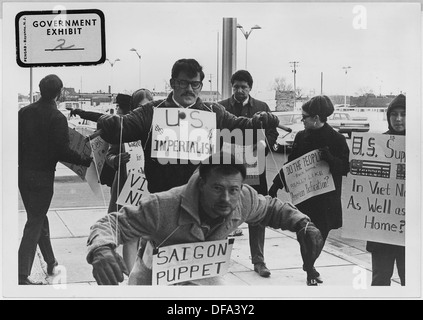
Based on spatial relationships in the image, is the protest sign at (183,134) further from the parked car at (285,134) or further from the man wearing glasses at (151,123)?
the parked car at (285,134)

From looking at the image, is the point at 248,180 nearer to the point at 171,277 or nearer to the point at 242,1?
the point at 171,277

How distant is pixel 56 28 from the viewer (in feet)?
15.3

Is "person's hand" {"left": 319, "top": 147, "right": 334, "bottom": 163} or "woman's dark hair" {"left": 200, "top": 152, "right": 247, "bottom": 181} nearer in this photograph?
"woman's dark hair" {"left": 200, "top": 152, "right": 247, "bottom": 181}

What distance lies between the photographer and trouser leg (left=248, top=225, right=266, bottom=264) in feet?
15.6

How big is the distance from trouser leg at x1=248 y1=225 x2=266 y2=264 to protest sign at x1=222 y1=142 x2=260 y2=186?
0.26 metres

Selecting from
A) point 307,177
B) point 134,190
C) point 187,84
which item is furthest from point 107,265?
point 307,177

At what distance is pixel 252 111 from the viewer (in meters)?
4.75

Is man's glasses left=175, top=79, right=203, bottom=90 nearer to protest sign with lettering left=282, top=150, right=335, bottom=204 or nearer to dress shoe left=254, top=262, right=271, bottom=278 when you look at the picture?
protest sign with lettering left=282, top=150, right=335, bottom=204

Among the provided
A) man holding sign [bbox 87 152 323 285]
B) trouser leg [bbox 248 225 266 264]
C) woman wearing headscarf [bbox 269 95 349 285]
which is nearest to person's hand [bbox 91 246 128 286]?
man holding sign [bbox 87 152 323 285]

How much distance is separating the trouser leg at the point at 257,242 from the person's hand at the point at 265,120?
1.88 feet
